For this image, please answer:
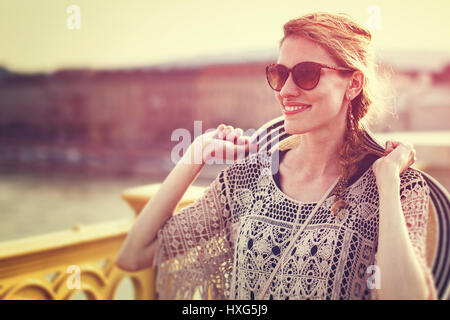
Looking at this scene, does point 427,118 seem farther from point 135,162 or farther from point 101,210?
point 135,162

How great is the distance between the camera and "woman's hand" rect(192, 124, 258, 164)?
1489mm

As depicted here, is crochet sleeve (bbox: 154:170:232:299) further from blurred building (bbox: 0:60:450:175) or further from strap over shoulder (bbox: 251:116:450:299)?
blurred building (bbox: 0:60:450:175)

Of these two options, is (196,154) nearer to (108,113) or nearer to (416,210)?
(416,210)

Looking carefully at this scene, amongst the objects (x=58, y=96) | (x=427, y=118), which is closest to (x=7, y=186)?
(x=58, y=96)

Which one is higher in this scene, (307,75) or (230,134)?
(307,75)

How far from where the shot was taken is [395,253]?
109cm

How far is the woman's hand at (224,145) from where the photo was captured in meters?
1.49

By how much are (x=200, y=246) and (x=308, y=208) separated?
17.3 inches

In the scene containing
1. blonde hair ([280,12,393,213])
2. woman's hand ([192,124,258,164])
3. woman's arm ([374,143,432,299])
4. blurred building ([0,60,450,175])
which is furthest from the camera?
blurred building ([0,60,450,175])

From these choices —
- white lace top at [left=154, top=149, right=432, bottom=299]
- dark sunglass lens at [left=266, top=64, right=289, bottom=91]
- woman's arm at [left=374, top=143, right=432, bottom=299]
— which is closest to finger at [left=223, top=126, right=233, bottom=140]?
white lace top at [left=154, top=149, right=432, bottom=299]

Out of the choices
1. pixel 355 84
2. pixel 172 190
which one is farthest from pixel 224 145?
pixel 355 84

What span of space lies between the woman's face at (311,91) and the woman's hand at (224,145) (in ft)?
0.74

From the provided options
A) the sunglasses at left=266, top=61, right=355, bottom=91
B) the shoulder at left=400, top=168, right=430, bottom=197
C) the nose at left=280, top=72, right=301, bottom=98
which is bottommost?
the shoulder at left=400, top=168, right=430, bottom=197

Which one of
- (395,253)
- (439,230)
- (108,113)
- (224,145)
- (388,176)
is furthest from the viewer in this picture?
(108,113)
